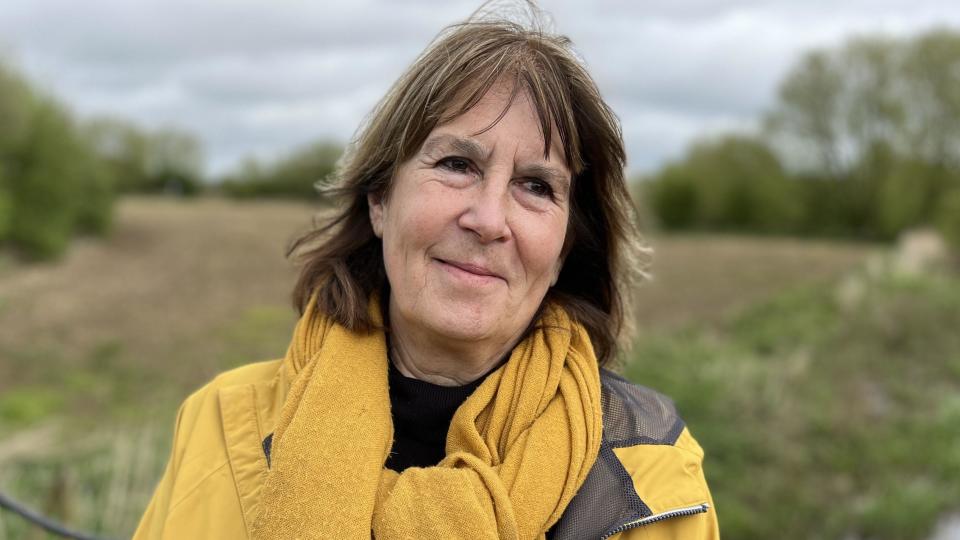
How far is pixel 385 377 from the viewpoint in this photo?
6.48ft

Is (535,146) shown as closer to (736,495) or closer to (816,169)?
(736,495)

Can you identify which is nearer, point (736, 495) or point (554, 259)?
point (554, 259)

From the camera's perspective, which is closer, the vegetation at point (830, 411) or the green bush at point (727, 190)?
the vegetation at point (830, 411)

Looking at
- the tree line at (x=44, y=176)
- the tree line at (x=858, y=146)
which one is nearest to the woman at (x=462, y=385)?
the tree line at (x=44, y=176)

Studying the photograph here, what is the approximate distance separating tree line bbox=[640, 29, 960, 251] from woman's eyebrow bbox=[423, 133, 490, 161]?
95.6 feet

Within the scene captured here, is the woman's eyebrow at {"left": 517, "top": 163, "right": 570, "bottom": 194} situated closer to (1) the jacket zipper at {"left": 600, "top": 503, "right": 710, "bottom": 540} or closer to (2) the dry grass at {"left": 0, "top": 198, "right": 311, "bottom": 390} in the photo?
(1) the jacket zipper at {"left": 600, "top": 503, "right": 710, "bottom": 540}

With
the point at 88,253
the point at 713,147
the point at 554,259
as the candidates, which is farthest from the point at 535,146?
the point at 713,147

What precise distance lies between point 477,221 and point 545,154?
0.73 feet

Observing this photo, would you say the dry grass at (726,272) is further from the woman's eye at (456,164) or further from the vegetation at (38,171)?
the vegetation at (38,171)

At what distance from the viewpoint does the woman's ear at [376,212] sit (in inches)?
83.5

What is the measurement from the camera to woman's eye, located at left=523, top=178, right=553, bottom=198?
1882 millimetres

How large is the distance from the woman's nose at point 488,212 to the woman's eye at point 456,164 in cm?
5

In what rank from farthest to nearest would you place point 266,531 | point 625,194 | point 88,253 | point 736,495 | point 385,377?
point 88,253, point 736,495, point 625,194, point 385,377, point 266,531

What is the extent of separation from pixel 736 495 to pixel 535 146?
6047mm
